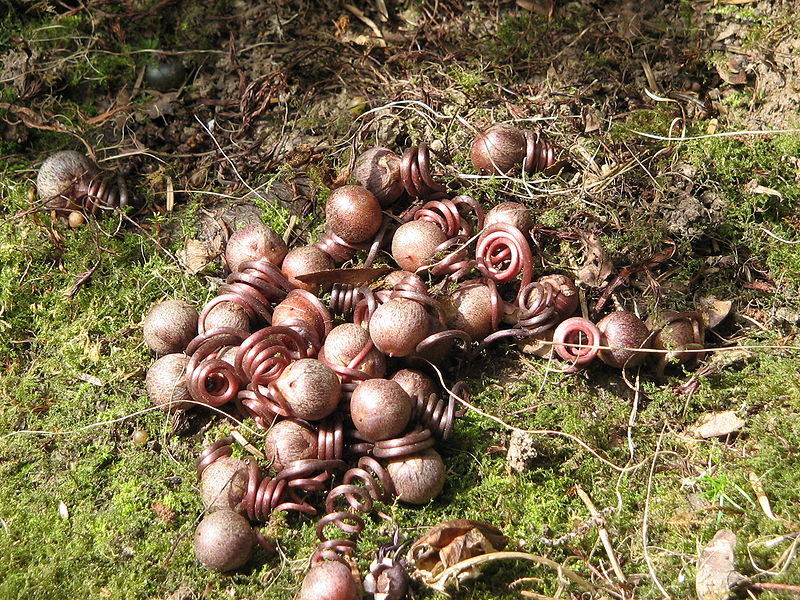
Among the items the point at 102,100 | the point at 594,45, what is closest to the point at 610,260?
the point at 594,45

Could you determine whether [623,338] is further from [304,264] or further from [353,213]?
[304,264]

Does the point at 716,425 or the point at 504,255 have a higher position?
the point at 504,255

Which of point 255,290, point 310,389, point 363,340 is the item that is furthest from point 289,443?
point 255,290

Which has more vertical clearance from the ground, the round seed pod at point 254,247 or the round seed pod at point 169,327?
the round seed pod at point 254,247

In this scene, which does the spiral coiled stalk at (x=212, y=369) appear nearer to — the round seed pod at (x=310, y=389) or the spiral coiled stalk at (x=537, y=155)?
the round seed pod at (x=310, y=389)

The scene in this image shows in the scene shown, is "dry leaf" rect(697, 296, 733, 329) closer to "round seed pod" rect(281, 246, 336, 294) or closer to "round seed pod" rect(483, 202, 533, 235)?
"round seed pod" rect(483, 202, 533, 235)

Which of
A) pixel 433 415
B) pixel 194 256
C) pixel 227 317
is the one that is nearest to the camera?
pixel 433 415

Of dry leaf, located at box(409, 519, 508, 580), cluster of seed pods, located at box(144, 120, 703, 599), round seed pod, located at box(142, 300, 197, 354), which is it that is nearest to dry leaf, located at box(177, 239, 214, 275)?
cluster of seed pods, located at box(144, 120, 703, 599)

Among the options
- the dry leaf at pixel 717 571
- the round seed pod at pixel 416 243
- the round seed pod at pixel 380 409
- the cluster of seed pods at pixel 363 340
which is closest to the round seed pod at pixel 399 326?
the cluster of seed pods at pixel 363 340
